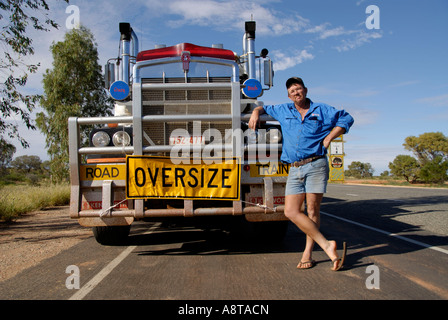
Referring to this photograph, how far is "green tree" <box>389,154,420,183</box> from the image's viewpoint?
43750mm

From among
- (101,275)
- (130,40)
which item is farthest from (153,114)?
(130,40)

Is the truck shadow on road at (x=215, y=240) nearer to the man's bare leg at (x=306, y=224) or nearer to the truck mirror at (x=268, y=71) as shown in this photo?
the man's bare leg at (x=306, y=224)

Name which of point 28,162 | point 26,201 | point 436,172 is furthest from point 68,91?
point 28,162

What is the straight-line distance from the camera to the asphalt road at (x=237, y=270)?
3.29 meters

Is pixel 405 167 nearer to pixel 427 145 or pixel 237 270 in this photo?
pixel 427 145

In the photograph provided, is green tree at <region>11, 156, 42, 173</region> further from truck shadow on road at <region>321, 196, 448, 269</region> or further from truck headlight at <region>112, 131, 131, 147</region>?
truck headlight at <region>112, 131, 131, 147</region>

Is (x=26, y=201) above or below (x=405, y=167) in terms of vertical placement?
below

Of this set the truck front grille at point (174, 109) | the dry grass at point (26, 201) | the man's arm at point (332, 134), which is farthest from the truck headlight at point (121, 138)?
the dry grass at point (26, 201)

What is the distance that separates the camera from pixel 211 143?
4.54 metres

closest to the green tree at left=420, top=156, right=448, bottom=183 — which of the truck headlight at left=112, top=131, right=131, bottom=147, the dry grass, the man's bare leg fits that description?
the dry grass

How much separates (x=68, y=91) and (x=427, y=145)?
46296 millimetres

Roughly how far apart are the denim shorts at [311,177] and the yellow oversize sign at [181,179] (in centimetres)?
70

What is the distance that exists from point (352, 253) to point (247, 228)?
2.59 metres

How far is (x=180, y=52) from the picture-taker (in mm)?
5934
